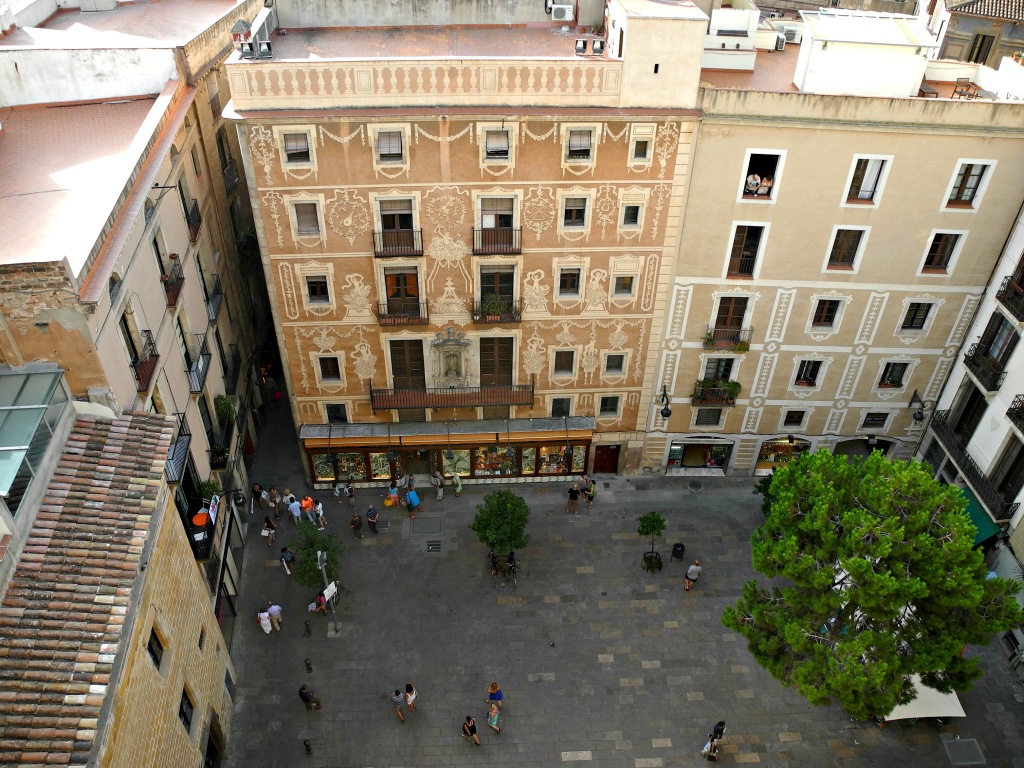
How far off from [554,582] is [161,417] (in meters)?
17.8

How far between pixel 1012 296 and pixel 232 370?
3272cm

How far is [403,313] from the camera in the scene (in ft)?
103

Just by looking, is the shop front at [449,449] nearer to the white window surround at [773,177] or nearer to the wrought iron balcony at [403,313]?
the wrought iron balcony at [403,313]

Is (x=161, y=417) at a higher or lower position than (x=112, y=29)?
lower

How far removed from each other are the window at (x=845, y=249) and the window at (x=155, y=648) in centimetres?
2714

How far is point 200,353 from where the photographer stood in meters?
29.6

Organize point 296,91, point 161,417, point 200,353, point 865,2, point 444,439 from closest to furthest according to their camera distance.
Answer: point 161,417, point 296,91, point 200,353, point 444,439, point 865,2

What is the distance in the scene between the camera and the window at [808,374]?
34125 mm

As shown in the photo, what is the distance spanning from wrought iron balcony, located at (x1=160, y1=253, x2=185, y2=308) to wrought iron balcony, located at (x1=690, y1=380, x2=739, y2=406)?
21.7 metres

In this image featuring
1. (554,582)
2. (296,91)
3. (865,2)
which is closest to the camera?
(296,91)

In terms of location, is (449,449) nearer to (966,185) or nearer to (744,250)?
(744,250)

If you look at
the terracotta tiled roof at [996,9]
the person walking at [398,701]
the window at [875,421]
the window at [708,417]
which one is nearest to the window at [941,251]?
the window at [875,421]

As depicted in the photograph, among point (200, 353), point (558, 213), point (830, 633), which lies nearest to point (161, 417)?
point (200, 353)

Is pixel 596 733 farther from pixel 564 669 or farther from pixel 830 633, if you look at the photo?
pixel 830 633
